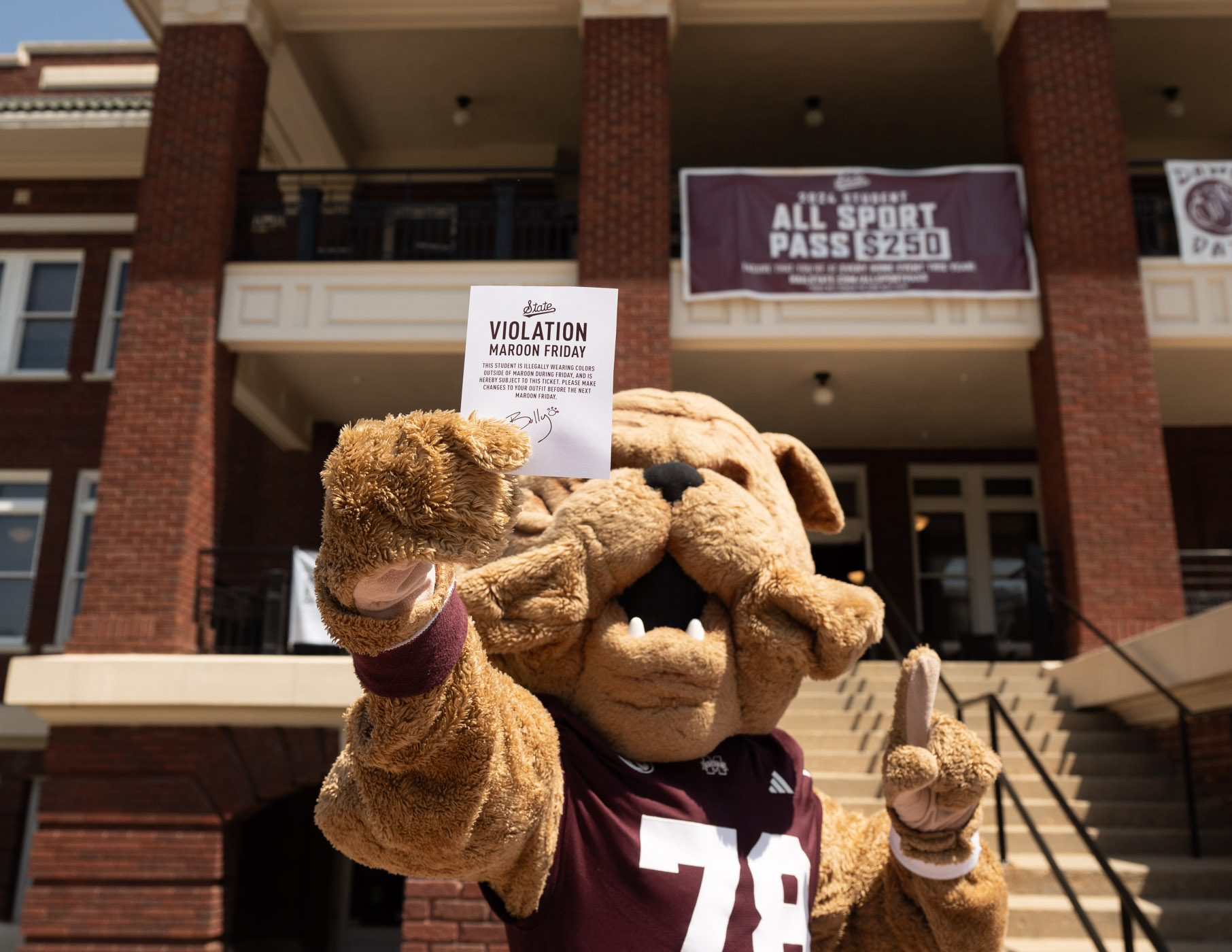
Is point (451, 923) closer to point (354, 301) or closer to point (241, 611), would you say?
point (241, 611)

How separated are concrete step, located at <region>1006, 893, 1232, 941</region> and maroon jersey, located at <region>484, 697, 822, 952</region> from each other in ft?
11.5

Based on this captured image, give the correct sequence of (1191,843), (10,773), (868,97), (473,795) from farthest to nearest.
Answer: (868,97), (10,773), (1191,843), (473,795)

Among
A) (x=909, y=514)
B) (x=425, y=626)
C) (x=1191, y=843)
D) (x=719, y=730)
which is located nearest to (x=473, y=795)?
(x=425, y=626)

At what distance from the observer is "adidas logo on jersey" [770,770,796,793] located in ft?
9.58

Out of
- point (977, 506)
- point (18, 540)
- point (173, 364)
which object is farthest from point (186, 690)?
point (977, 506)

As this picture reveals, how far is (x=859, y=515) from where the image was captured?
14.9 metres

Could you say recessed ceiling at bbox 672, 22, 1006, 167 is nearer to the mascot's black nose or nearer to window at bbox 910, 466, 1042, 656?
window at bbox 910, 466, 1042, 656

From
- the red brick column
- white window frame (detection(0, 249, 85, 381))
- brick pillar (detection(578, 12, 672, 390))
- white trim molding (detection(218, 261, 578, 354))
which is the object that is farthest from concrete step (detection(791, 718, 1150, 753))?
white window frame (detection(0, 249, 85, 381))

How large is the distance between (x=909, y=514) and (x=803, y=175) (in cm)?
595

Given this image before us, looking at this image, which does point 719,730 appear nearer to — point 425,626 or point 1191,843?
point 425,626

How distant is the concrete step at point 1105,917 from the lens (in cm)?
564

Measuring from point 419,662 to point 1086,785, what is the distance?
6831 mm

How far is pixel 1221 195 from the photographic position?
10367 mm

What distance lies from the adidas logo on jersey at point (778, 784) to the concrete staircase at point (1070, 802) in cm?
331
